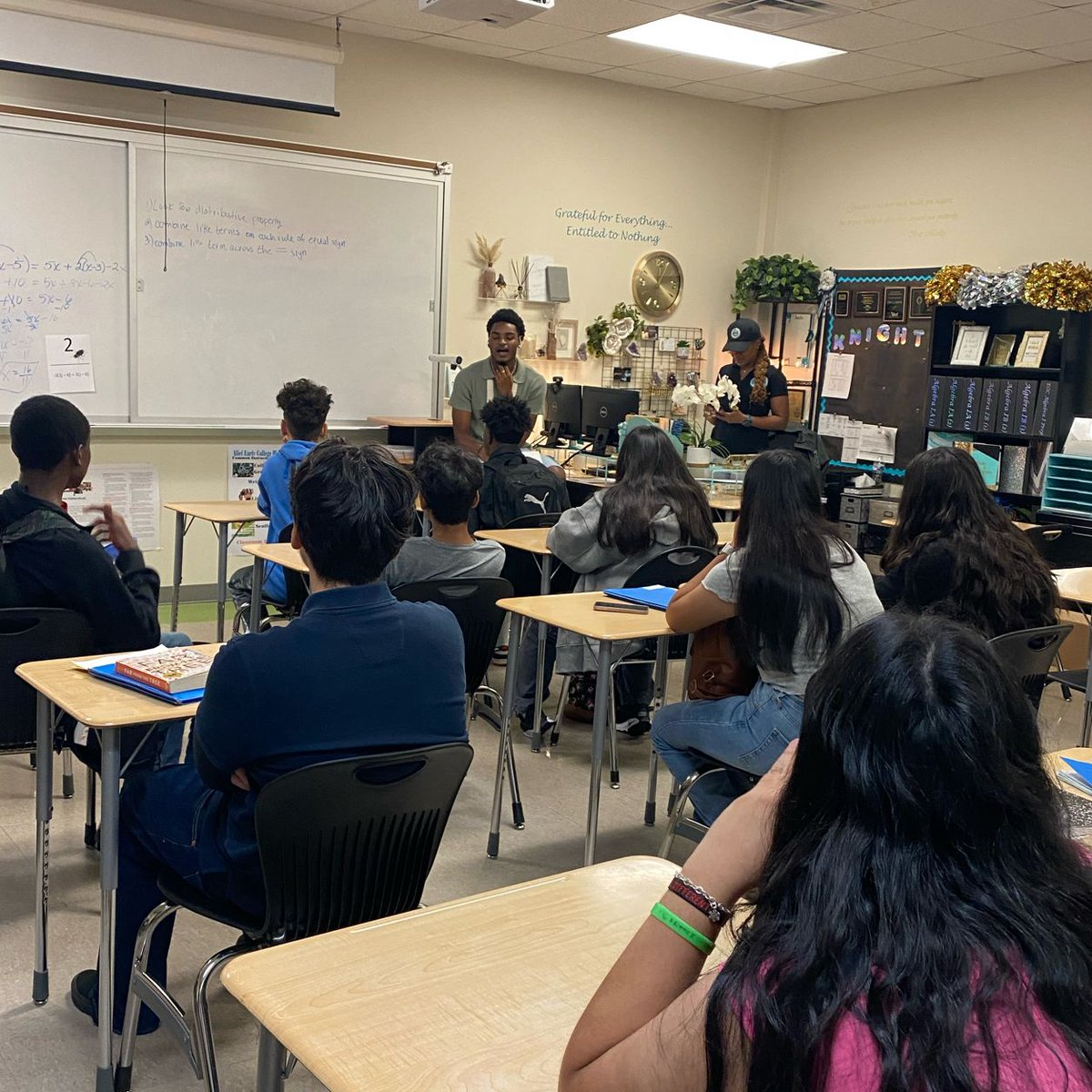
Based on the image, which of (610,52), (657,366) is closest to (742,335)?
(657,366)

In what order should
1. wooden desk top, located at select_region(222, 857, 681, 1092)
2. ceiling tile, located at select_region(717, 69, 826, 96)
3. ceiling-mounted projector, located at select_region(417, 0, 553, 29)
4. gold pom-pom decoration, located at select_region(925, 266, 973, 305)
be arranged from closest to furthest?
1. wooden desk top, located at select_region(222, 857, 681, 1092)
2. ceiling-mounted projector, located at select_region(417, 0, 553, 29)
3. gold pom-pom decoration, located at select_region(925, 266, 973, 305)
4. ceiling tile, located at select_region(717, 69, 826, 96)

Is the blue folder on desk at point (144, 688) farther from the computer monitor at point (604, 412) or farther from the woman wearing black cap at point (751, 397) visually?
the woman wearing black cap at point (751, 397)

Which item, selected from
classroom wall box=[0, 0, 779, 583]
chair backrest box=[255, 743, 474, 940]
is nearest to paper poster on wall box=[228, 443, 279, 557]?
classroom wall box=[0, 0, 779, 583]

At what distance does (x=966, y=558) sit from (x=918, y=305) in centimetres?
447

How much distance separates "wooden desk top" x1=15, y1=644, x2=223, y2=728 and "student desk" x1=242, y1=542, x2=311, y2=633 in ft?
5.09

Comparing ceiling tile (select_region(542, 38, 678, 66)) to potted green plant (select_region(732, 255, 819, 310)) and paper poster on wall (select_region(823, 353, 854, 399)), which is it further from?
paper poster on wall (select_region(823, 353, 854, 399))

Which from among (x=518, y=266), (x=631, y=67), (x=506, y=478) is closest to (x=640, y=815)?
(x=506, y=478)

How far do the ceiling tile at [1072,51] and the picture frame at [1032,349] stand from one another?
1.43m

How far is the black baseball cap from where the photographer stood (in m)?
6.94

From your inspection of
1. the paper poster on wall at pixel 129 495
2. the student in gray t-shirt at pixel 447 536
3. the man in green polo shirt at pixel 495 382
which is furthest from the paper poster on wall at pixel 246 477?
the student in gray t-shirt at pixel 447 536

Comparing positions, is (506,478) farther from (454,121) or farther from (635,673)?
(454,121)

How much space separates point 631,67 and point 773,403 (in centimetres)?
216

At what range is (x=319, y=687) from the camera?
6.23ft

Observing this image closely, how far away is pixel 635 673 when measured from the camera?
4500 mm
